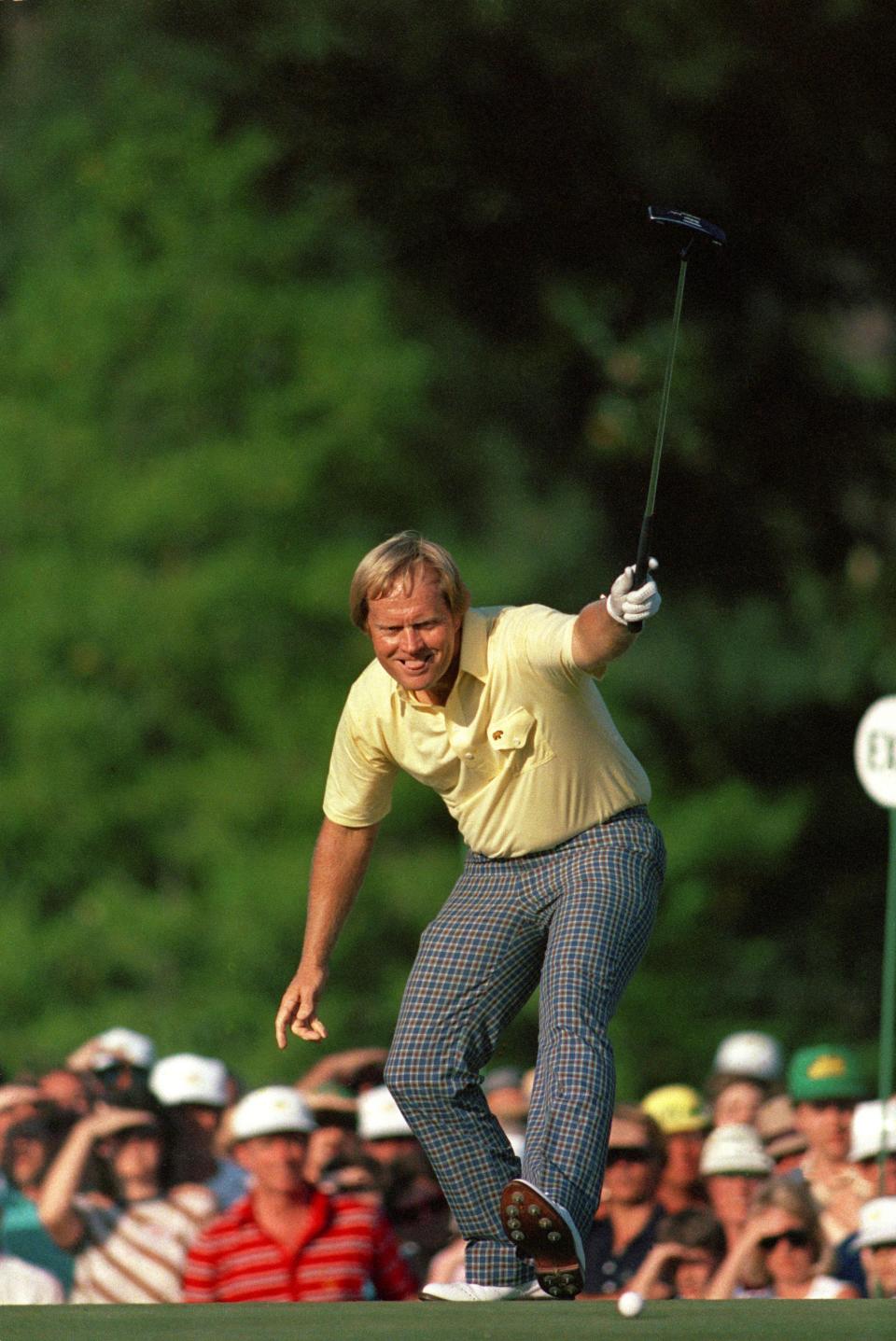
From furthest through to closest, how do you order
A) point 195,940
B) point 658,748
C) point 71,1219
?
point 658,748
point 195,940
point 71,1219

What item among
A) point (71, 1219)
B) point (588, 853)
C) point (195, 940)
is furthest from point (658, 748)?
point (588, 853)

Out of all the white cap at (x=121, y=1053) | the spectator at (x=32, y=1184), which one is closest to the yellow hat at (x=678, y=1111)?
the white cap at (x=121, y=1053)

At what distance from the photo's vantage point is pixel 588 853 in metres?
5.22

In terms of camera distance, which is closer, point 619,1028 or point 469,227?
point 619,1028

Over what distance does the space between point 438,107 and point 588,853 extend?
13.2m

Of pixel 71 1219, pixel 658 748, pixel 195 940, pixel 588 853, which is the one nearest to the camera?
pixel 588 853

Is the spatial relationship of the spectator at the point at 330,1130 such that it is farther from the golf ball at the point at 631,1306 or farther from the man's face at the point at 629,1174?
the golf ball at the point at 631,1306

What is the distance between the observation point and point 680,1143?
7.80 metres

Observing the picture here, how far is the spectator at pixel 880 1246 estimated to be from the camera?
6840 millimetres

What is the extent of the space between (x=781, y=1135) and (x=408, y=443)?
957 centimetres

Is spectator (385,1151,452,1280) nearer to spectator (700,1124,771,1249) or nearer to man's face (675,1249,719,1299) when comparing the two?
man's face (675,1249,719,1299)

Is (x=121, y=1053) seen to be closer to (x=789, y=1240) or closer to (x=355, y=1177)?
(x=355, y=1177)

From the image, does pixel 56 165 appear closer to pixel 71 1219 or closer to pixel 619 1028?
pixel 619 1028

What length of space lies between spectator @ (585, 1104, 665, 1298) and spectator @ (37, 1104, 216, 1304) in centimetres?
116
